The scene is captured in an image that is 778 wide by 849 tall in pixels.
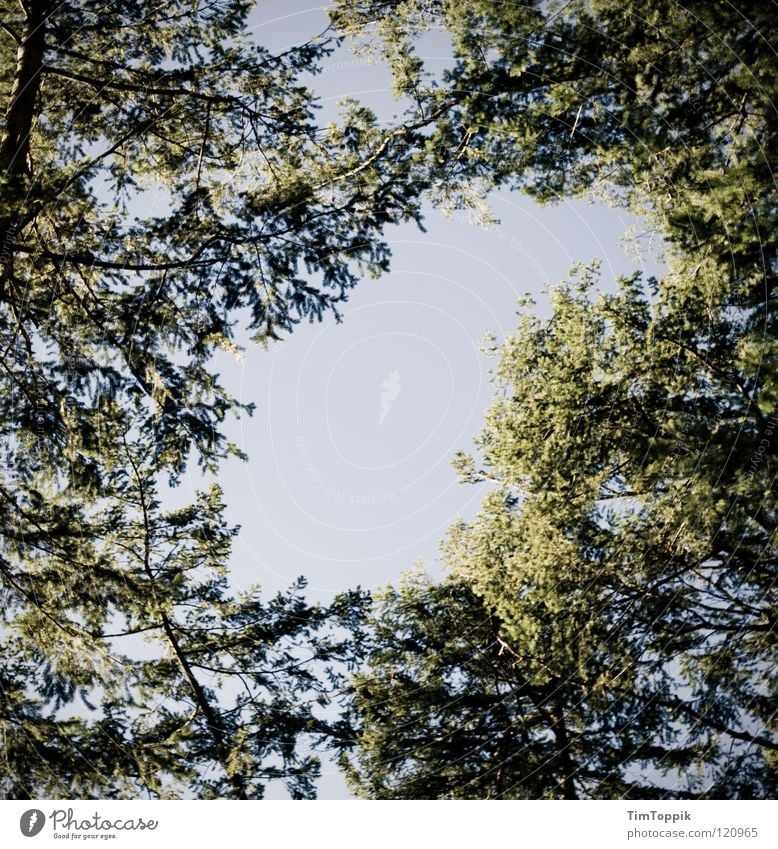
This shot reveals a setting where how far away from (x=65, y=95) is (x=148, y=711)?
5443 mm

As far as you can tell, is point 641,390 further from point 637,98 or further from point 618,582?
point 637,98

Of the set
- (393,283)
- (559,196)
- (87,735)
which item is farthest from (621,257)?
(87,735)

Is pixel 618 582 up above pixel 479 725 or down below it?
above

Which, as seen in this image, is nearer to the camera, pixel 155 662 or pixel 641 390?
pixel 155 662

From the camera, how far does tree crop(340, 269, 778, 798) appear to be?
4.32 metres

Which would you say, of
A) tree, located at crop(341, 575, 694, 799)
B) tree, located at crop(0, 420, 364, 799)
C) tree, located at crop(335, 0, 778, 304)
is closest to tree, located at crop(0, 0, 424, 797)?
tree, located at crop(0, 420, 364, 799)

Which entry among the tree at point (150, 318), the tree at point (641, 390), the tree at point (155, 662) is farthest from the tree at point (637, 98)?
the tree at point (155, 662)
